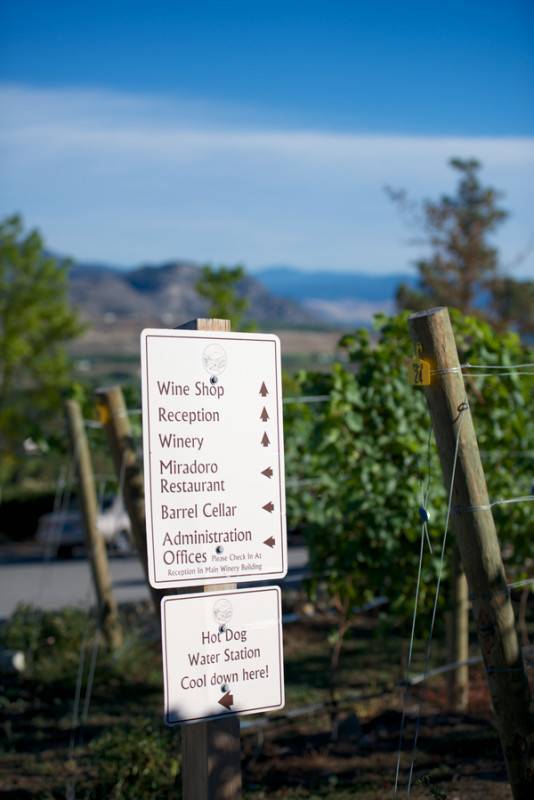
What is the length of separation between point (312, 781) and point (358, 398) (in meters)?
2.28

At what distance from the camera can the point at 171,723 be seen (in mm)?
2887

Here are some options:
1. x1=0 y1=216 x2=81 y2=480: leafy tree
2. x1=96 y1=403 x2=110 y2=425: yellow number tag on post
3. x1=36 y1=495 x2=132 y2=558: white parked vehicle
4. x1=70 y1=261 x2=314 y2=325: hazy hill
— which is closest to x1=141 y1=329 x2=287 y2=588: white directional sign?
x1=96 y1=403 x2=110 y2=425: yellow number tag on post

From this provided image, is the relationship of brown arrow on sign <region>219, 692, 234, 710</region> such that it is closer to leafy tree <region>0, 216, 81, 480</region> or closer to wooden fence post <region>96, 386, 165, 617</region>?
wooden fence post <region>96, 386, 165, 617</region>

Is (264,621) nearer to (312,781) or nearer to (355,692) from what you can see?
(312,781)

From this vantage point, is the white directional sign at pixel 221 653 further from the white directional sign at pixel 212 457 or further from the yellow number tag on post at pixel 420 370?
the yellow number tag on post at pixel 420 370

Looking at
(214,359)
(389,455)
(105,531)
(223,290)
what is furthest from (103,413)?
(223,290)

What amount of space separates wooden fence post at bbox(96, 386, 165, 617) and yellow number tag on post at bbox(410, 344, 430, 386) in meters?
2.41

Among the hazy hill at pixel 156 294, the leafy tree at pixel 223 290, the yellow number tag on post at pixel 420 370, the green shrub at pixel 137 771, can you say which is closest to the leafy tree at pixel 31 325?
the leafy tree at pixel 223 290

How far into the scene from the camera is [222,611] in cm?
304

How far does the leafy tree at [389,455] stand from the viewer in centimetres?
631

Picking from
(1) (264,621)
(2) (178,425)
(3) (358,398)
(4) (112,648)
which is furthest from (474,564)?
(4) (112,648)

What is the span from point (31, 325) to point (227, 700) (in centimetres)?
2023

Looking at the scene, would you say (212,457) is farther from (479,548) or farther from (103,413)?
(103,413)

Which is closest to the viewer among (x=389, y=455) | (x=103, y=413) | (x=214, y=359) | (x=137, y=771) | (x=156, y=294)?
(x=214, y=359)
